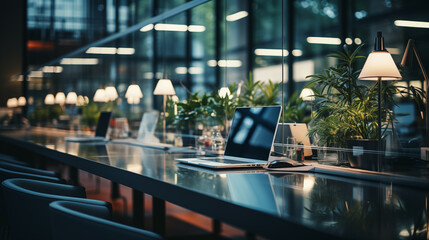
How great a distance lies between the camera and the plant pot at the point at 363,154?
1.78m

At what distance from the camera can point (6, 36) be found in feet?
33.2

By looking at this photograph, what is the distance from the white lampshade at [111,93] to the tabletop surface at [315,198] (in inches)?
155

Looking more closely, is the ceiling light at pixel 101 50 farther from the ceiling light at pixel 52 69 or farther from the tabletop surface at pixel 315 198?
the tabletop surface at pixel 315 198

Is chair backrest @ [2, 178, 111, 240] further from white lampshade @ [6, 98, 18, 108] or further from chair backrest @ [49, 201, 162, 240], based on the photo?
white lampshade @ [6, 98, 18, 108]

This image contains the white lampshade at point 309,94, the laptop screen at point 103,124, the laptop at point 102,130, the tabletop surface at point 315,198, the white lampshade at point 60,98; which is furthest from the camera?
the white lampshade at point 60,98

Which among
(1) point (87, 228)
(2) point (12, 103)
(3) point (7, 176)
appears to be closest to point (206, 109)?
(3) point (7, 176)

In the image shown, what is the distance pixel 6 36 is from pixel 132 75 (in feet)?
19.8

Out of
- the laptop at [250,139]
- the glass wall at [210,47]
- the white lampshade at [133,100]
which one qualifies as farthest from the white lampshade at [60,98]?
the laptop at [250,139]

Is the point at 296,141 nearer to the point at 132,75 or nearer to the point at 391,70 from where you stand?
the point at 391,70

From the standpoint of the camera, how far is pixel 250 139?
2.12 meters

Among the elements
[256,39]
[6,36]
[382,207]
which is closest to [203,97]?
[382,207]

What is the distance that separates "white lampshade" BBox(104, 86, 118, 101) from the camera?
19.0ft

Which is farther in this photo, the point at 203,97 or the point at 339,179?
the point at 203,97

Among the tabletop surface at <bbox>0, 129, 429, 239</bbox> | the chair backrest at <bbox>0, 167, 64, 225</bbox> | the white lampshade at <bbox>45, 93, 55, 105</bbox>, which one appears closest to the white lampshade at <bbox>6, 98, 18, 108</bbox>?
the white lampshade at <bbox>45, 93, 55, 105</bbox>
